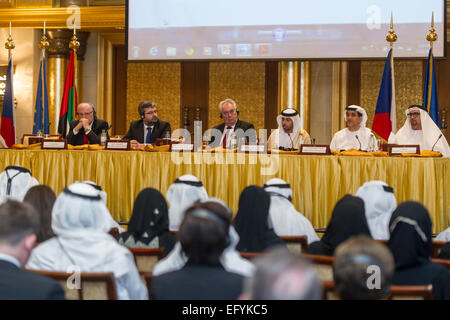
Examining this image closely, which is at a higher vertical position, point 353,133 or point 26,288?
point 353,133

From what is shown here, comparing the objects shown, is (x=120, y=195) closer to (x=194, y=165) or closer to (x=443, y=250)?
(x=194, y=165)

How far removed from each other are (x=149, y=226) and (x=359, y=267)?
1877 millimetres

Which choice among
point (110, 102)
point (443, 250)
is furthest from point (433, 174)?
point (110, 102)

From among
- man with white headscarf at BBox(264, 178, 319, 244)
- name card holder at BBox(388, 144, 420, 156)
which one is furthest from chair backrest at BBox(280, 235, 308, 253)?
name card holder at BBox(388, 144, 420, 156)

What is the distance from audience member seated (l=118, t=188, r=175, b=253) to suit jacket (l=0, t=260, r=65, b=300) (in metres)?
1.45

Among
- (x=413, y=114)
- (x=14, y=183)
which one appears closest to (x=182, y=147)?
(x=14, y=183)

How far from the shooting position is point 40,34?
33.8 feet

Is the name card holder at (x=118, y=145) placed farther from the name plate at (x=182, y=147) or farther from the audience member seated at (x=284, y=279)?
the audience member seated at (x=284, y=279)

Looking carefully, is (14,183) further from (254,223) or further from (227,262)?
(227,262)

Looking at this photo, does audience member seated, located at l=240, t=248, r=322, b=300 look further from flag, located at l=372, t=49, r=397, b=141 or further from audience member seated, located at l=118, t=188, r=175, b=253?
flag, located at l=372, t=49, r=397, b=141

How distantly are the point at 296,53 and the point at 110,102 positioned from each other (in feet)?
13.9

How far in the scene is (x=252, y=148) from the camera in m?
5.03

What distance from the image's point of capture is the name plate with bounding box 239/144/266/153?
4988 mm
